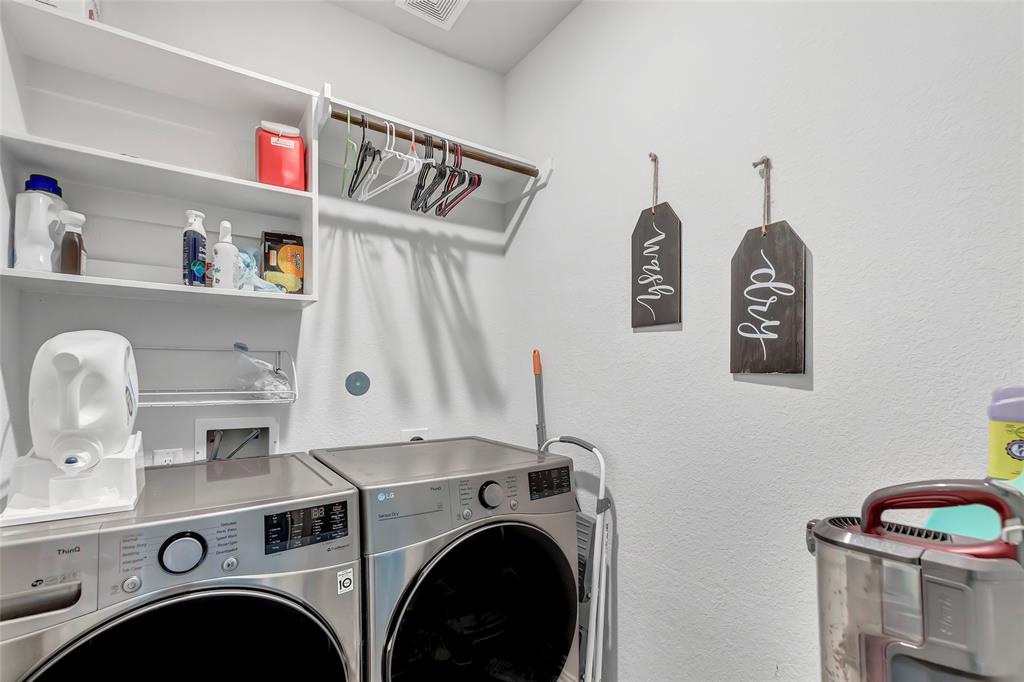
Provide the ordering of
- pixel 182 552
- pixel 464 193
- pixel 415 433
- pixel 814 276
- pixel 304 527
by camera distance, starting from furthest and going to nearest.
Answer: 1. pixel 415 433
2. pixel 464 193
3. pixel 814 276
4. pixel 304 527
5. pixel 182 552

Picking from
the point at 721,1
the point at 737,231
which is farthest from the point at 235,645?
the point at 721,1

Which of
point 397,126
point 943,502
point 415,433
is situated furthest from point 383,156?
point 943,502

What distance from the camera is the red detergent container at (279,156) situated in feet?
4.91

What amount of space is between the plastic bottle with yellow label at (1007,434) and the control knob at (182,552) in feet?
4.71

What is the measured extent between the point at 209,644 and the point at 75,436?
1.58 ft

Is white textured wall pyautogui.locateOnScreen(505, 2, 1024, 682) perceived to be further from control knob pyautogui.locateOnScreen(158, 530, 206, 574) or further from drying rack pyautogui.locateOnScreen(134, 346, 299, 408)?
control knob pyautogui.locateOnScreen(158, 530, 206, 574)

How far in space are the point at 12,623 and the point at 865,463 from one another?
162 cm

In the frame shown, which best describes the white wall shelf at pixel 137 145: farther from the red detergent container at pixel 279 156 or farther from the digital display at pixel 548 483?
the digital display at pixel 548 483

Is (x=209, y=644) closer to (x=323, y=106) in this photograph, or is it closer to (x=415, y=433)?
(x=415, y=433)

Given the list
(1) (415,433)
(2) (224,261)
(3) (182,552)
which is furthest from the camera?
(1) (415,433)

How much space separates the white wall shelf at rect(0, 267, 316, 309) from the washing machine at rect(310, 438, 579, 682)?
53 cm

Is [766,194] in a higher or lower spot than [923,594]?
higher

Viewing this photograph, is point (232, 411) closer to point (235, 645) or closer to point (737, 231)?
point (235, 645)

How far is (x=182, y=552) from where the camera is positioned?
35.5 inches
